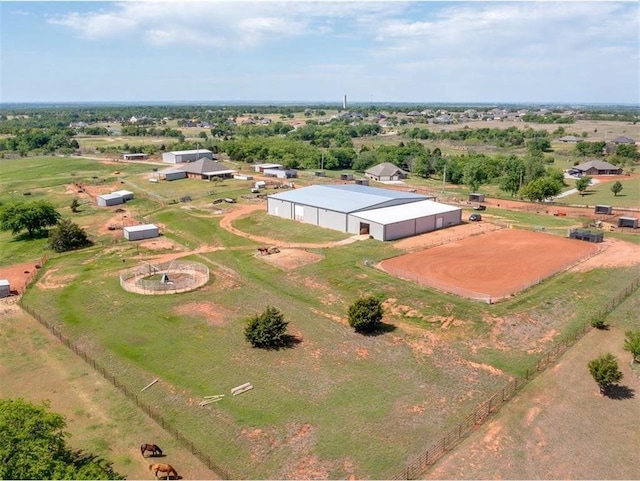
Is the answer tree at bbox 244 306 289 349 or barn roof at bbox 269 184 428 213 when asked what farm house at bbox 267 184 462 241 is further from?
tree at bbox 244 306 289 349

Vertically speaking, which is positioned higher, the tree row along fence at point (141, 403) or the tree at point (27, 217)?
the tree at point (27, 217)

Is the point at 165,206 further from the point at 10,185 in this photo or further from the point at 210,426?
the point at 210,426

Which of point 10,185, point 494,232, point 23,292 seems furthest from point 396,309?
point 10,185

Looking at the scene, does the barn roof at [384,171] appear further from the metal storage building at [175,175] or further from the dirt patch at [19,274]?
the dirt patch at [19,274]

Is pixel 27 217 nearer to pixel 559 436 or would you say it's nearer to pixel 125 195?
pixel 125 195

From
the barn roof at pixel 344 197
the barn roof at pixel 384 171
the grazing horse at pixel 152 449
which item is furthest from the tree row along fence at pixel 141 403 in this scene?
the barn roof at pixel 384 171

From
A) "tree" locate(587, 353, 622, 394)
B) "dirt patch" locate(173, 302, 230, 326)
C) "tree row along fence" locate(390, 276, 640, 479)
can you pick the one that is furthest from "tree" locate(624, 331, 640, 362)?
"dirt patch" locate(173, 302, 230, 326)
